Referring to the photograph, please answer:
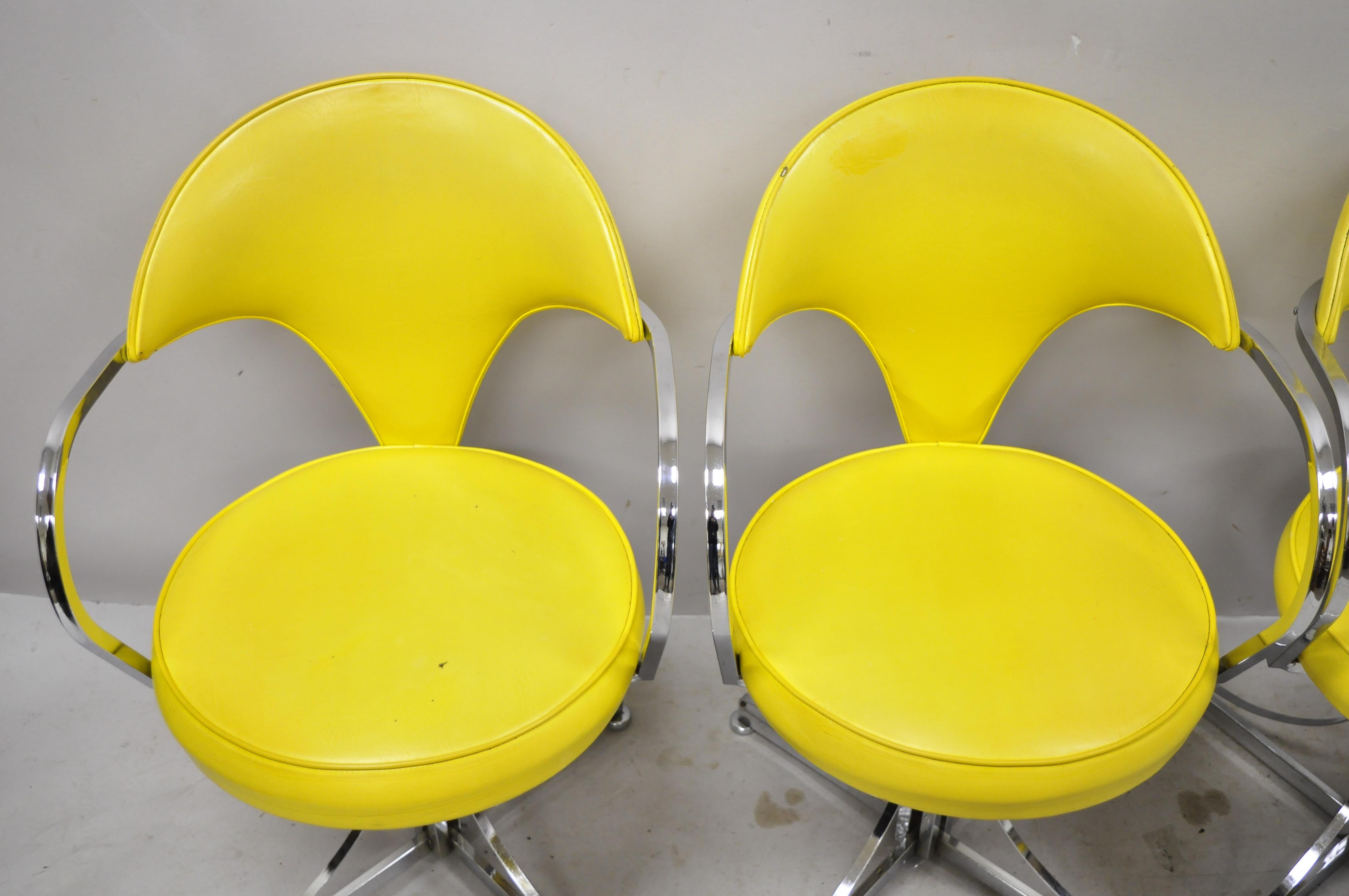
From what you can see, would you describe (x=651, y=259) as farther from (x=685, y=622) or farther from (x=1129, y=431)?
(x=1129, y=431)

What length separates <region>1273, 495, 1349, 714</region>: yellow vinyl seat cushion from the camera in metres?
1.00

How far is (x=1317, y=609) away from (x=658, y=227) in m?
0.99

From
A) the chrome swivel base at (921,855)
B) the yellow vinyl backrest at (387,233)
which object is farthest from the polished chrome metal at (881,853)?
the yellow vinyl backrest at (387,233)

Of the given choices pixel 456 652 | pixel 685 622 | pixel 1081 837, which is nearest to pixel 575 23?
pixel 456 652

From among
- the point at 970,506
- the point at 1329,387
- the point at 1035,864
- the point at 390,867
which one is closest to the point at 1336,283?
the point at 1329,387

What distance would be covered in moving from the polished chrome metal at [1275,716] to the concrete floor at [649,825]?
0.06 ft

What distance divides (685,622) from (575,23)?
3.57ft

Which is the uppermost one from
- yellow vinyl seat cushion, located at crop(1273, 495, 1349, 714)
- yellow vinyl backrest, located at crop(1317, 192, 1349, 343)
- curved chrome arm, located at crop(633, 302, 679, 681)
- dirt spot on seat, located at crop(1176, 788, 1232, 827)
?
yellow vinyl backrest, located at crop(1317, 192, 1349, 343)

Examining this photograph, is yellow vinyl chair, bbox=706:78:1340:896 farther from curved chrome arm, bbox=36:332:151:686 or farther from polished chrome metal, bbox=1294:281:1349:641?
curved chrome arm, bbox=36:332:151:686

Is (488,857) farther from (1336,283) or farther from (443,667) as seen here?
(1336,283)

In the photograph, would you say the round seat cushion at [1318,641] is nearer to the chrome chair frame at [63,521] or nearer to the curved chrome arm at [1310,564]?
the curved chrome arm at [1310,564]

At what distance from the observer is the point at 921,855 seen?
4.35ft

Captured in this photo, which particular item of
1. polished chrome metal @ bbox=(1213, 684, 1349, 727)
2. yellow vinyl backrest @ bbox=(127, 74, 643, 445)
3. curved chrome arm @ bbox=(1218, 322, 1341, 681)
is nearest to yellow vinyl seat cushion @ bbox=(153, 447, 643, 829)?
yellow vinyl backrest @ bbox=(127, 74, 643, 445)

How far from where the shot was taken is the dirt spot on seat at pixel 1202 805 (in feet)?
4.53
